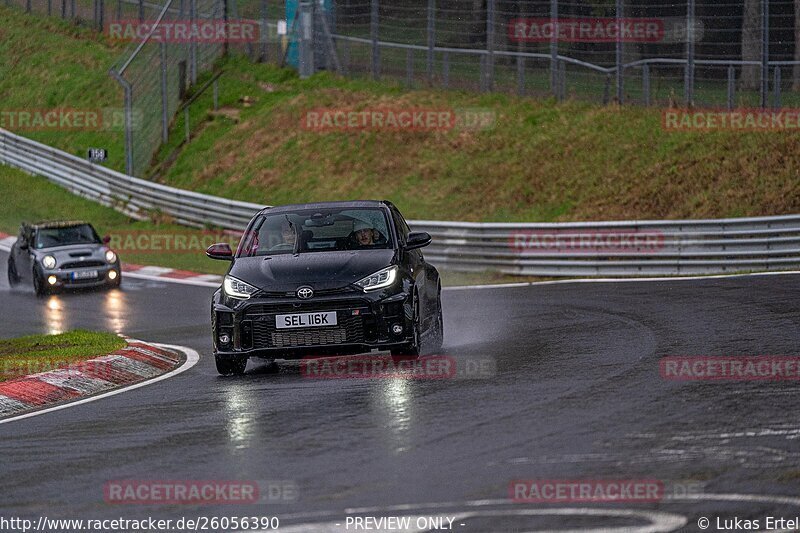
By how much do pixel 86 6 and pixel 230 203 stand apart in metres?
24.2

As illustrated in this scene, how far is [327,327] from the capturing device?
11.2 metres

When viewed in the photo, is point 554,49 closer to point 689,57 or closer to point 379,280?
point 689,57

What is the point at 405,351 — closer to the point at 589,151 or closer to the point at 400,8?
the point at 589,151

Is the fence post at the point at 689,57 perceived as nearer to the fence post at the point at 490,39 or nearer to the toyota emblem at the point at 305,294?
the fence post at the point at 490,39

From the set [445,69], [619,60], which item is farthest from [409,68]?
[619,60]

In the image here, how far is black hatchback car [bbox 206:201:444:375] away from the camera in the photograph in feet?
37.0

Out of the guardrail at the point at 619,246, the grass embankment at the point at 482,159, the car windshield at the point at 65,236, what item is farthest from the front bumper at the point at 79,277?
the grass embankment at the point at 482,159

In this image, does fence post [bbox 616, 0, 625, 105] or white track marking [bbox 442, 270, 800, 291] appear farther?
fence post [bbox 616, 0, 625, 105]

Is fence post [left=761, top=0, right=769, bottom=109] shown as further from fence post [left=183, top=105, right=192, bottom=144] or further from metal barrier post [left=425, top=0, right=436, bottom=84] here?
fence post [left=183, top=105, right=192, bottom=144]

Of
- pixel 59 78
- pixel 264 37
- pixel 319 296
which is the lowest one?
pixel 319 296

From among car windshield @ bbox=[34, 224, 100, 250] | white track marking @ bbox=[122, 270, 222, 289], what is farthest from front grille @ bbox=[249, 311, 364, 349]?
car windshield @ bbox=[34, 224, 100, 250]

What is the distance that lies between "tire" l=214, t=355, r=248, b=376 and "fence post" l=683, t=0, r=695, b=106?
16.6 metres

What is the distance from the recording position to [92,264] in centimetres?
2427

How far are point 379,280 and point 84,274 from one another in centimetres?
1368
